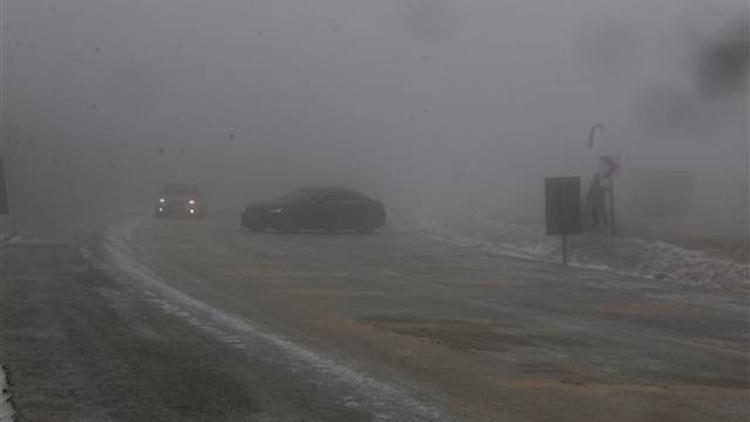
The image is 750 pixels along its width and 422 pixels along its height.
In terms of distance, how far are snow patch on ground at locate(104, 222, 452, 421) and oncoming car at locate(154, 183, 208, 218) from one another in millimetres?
22458

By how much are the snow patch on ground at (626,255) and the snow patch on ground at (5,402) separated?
1193 centimetres

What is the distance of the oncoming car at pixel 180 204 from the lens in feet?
121

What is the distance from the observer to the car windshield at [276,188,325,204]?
28141 millimetres

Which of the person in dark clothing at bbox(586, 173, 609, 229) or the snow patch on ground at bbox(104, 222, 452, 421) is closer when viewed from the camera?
the snow patch on ground at bbox(104, 222, 452, 421)

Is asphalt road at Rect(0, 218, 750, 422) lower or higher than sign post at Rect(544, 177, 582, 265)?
lower

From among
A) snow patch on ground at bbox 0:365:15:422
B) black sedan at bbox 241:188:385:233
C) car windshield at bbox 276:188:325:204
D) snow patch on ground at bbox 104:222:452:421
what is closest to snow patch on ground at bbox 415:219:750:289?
black sedan at bbox 241:188:385:233

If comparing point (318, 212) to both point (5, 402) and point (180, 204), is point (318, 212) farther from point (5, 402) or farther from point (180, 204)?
point (5, 402)

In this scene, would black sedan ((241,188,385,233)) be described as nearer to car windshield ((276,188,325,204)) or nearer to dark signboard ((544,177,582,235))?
car windshield ((276,188,325,204))

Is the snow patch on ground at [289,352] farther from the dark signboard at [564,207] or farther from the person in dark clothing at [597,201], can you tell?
the person in dark clothing at [597,201]

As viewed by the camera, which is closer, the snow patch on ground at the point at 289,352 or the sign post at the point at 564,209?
the snow patch on ground at the point at 289,352

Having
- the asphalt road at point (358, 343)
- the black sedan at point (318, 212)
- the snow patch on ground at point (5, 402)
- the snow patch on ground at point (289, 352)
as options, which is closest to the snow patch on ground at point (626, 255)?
the asphalt road at point (358, 343)

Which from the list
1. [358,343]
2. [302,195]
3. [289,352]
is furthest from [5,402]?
[302,195]

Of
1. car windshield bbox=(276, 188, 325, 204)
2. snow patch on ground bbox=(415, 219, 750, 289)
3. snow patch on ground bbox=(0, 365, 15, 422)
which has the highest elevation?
car windshield bbox=(276, 188, 325, 204)

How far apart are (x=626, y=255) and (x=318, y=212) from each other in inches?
433
